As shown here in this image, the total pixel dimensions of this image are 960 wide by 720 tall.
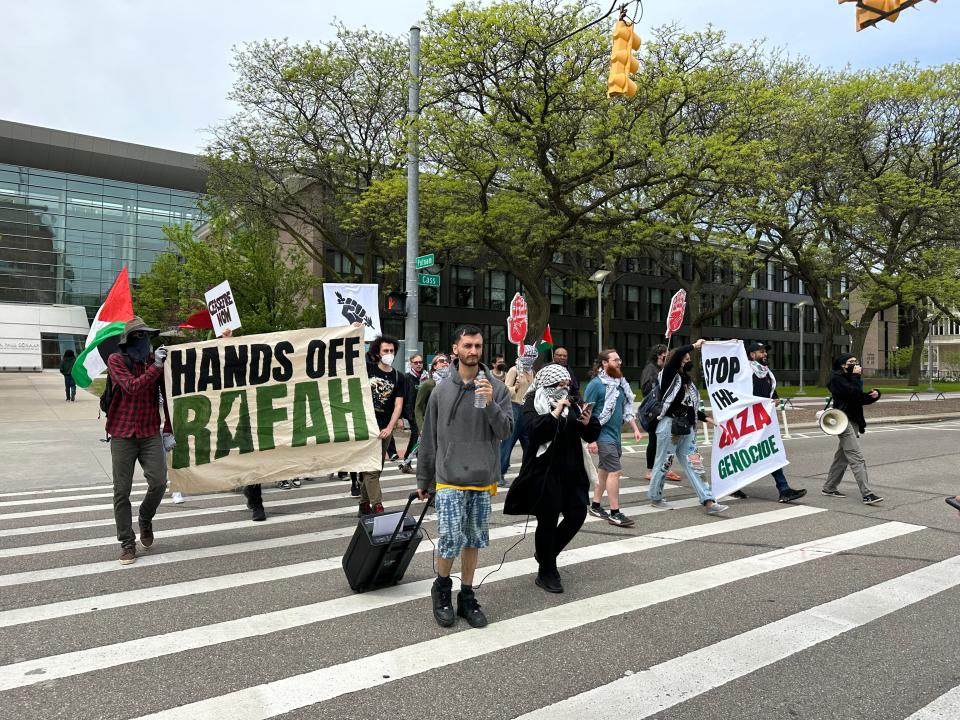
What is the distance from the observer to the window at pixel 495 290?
50188 millimetres

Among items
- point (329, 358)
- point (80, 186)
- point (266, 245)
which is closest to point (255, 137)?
point (266, 245)

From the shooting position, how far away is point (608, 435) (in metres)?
7.49

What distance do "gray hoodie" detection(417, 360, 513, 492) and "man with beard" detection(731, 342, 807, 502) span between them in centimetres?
553

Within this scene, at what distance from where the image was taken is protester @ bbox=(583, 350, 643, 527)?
724 cm

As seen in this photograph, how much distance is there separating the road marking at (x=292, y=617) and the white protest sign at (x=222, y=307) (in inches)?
220

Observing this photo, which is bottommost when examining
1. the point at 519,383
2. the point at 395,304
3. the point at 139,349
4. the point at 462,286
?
the point at 519,383

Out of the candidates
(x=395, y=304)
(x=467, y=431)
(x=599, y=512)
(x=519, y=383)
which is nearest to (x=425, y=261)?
(x=395, y=304)

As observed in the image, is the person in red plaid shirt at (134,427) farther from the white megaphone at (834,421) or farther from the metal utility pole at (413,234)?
the metal utility pole at (413,234)

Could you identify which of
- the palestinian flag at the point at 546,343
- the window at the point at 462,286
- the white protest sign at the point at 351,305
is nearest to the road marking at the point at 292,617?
→ the white protest sign at the point at 351,305

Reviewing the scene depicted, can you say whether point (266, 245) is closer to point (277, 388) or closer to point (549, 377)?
point (277, 388)

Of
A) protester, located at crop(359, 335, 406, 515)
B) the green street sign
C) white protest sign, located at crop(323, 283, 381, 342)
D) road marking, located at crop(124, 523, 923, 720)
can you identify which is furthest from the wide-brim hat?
the green street sign

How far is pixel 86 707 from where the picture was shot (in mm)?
3322

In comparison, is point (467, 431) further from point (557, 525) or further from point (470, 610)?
point (557, 525)

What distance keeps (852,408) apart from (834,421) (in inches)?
12.4
